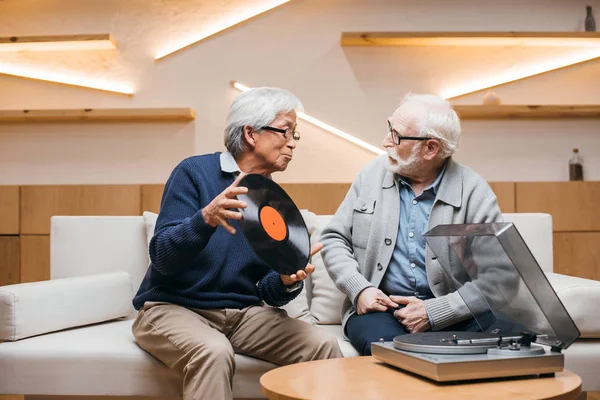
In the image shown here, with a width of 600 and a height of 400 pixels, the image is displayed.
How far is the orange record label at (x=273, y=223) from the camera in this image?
177 centimetres

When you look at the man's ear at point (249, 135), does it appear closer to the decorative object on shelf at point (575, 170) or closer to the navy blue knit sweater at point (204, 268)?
the navy blue knit sweater at point (204, 268)

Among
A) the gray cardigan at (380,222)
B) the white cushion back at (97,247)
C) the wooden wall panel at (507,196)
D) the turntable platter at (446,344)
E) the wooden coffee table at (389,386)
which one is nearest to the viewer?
the wooden coffee table at (389,386)

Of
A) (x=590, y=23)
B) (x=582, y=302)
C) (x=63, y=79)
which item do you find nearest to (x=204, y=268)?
(x=582, y=302)

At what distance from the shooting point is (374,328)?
2150 millimetres

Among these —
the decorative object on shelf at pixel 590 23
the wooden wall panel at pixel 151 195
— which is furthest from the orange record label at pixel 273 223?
the decorative object on shelf at pixel 590 23

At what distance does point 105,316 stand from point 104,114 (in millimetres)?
2482

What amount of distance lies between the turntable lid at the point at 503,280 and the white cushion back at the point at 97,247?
1.43 m

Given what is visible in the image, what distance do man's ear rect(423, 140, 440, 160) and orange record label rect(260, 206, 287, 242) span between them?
0.78 meters

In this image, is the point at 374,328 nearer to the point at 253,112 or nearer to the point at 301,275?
the point at 301,275

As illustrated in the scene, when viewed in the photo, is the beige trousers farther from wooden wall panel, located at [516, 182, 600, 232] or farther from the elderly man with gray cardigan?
wooden wall panel, located at [516, 182, 600, 232]

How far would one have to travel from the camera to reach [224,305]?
214cm

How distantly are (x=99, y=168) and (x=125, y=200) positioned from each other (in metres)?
0.60

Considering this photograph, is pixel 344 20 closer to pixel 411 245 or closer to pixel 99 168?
pixel 99 168

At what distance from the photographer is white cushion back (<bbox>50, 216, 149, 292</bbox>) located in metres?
2.74
